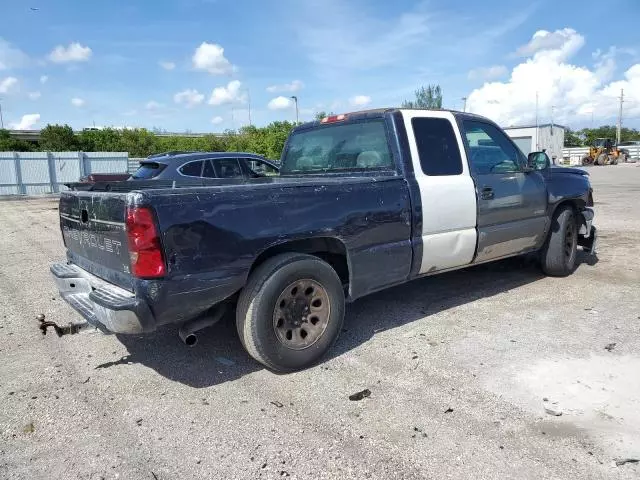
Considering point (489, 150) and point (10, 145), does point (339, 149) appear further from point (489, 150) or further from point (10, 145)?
point (10, 145)

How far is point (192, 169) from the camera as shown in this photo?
431 inches

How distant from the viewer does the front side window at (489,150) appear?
5086 millimetres

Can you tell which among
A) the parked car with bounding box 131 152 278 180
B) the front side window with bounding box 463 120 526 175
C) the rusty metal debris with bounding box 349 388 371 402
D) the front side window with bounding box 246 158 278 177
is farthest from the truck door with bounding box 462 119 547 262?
the front side window with bounding box 246 158 278 177

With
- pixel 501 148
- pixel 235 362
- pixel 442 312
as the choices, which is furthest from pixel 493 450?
pixel 501 148

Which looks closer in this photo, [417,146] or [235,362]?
[235,362]

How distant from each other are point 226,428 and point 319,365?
104 centimetres

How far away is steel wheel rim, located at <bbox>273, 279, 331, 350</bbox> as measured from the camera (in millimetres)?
3664

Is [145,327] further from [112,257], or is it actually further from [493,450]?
[493,450]

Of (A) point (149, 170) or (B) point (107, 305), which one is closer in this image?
(B) point (107, 305)

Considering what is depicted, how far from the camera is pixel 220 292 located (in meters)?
3.35

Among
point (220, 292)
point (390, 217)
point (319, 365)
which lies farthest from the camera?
point (390, 217)

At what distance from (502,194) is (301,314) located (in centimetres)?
261

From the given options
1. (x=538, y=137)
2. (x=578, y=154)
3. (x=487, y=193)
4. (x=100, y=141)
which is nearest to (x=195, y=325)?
(x=487, y=193)

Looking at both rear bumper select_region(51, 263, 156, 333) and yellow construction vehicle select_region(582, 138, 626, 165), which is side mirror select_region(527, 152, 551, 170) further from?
yellow construction vehicle select_region(582, 138, 626, 165)
